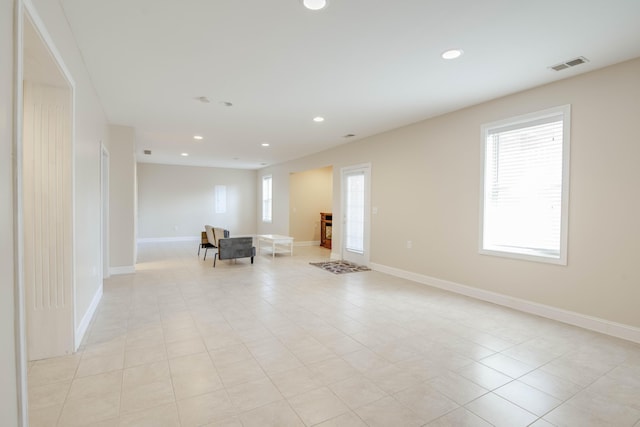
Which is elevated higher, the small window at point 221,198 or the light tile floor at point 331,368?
the small window at point 221,198

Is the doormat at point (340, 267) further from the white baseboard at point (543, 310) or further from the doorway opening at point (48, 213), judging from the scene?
the doorway opening at point (48, 213)

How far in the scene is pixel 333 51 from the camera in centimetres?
288

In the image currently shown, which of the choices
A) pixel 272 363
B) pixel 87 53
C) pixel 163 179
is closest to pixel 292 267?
pixel 272 363

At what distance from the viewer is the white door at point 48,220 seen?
243cm

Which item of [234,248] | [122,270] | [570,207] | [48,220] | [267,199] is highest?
[267,199]

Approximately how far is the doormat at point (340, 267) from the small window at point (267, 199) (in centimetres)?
468

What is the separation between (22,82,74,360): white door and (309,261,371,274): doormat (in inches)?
162

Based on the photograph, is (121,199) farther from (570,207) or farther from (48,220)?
(570,207)

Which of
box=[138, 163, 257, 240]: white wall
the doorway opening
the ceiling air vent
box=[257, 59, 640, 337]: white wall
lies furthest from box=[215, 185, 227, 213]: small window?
the ceiling air vent

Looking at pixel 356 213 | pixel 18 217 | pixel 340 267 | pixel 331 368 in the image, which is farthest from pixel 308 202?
pixel 18 217

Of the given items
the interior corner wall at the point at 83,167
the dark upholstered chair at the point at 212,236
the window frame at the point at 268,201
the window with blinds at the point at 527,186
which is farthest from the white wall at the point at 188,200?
the window with blinds at the point at 527,186

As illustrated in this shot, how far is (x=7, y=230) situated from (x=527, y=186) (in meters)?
4.60

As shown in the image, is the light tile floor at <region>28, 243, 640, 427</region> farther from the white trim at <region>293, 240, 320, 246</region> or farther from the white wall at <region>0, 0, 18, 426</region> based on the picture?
the white trim at <region>293, 240, 320, 246</region>

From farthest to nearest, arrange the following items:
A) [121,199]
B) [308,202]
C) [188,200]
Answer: [188,200], [308,202], [121,199]
